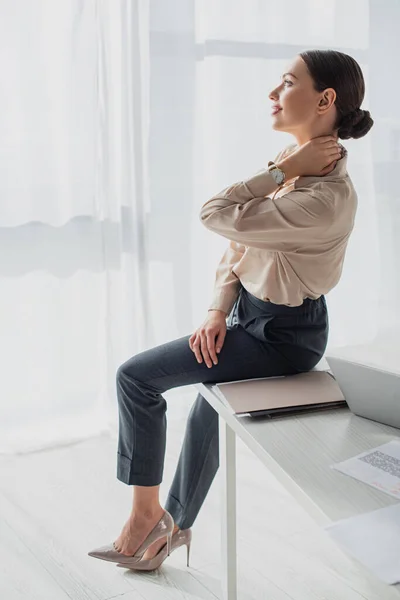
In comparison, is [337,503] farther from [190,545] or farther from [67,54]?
[67,54]

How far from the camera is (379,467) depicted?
1248 mm

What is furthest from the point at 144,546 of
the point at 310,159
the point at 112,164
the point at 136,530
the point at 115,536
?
the point at 112,164

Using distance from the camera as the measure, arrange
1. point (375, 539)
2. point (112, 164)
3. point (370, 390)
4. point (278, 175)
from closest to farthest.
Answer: point (375, 539), point (370, 390), point (278, 175), point (112, 164)

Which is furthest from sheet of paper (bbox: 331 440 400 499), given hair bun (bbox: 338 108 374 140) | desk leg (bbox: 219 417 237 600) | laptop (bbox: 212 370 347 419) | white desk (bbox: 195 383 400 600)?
hair bun (bbox: 338 108 374 140)

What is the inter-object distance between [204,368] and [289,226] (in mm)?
380

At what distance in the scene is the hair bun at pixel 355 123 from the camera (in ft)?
5.85

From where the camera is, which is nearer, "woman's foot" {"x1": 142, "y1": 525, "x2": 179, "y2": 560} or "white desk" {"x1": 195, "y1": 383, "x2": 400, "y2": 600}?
"white desk" {"x1": 195, "y1": 383, "x2": 400, "y2": 600}

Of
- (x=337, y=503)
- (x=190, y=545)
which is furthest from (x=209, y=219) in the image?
(x=190, y=545)

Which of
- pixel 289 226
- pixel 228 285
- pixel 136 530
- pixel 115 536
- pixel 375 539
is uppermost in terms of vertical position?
pixel 289 226

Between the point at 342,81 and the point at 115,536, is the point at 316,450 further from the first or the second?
the point at 115,536

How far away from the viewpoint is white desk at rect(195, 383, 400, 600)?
115cm

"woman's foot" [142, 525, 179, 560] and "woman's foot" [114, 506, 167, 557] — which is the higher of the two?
"woman's foot" [114, 506, 167, 557]

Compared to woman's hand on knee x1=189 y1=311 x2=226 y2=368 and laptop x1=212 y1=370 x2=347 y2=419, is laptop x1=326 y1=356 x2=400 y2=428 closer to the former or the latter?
laptop x1=212 y1=370 x2=347 y2=419

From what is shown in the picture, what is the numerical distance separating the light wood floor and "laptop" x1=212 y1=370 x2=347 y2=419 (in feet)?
1.71
